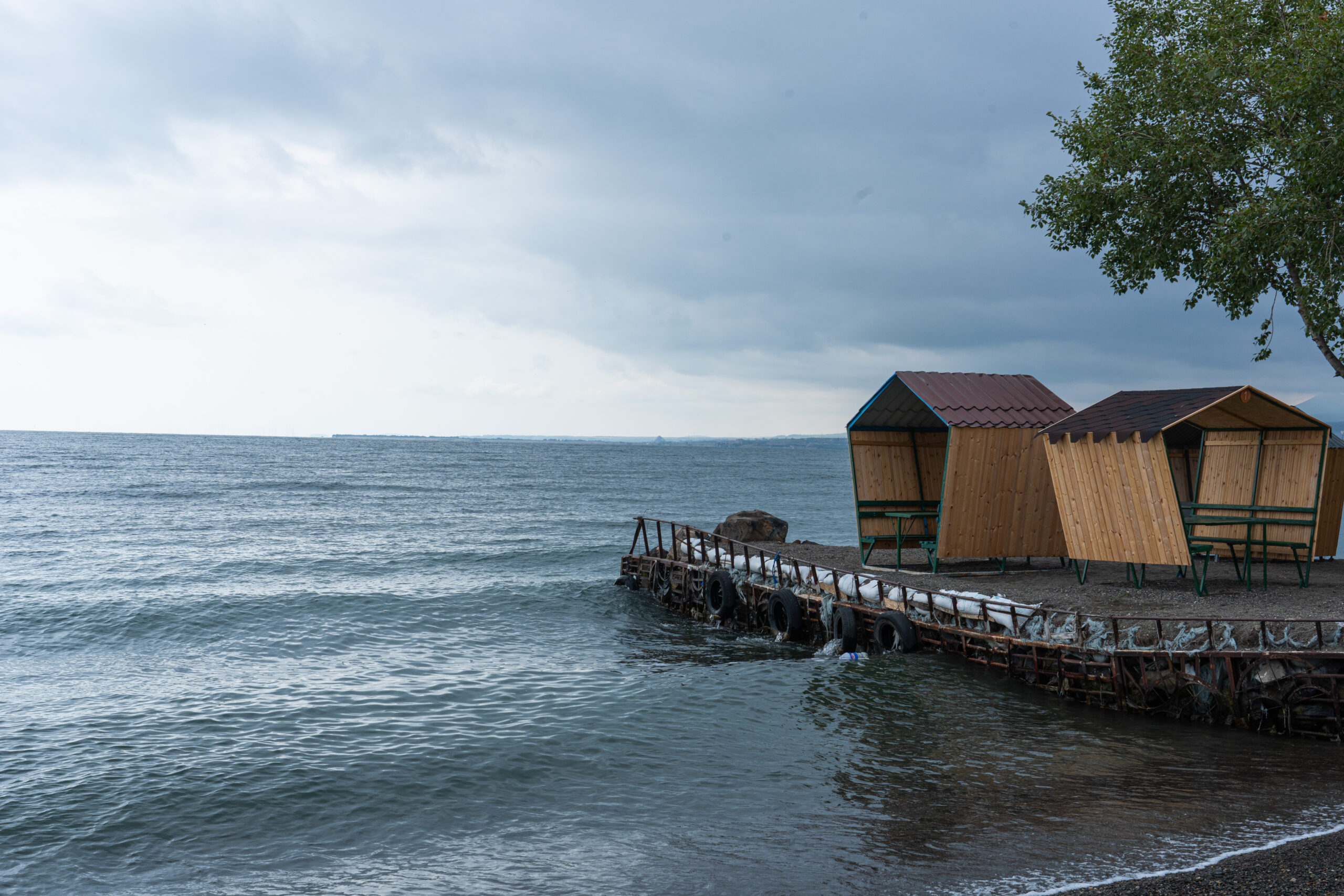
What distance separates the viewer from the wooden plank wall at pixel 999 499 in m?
17.8

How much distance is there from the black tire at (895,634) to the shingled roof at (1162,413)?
4.59m

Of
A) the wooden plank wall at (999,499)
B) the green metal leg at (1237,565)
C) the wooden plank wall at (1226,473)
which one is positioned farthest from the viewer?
the wooden plank wall at (999,499)

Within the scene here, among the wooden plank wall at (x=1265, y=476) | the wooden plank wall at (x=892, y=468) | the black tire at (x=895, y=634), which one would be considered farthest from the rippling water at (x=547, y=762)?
the wooden plank wall at (x=1265, y=476)

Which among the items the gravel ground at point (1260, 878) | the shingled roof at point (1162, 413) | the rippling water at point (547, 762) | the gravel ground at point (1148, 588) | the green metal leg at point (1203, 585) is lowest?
the rippling water at point (547, 762)

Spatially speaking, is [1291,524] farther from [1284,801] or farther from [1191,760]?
[1284,801]

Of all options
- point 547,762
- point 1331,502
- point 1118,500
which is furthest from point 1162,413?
point 547,762

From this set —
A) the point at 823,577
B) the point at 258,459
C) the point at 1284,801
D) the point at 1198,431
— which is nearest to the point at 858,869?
the point at 1284,801

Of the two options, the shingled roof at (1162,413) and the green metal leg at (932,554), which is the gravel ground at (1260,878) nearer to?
the shingled roof at (1162,413)

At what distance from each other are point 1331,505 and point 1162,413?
8.13 metres

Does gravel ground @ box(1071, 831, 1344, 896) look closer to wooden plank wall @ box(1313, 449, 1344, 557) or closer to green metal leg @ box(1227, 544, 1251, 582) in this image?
green metal leg @ box(1227, 544, 1251, 582)

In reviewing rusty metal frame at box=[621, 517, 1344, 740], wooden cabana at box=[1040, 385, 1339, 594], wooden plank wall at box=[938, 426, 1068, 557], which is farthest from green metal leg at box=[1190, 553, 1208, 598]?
wooden plank wall at box=[938, 426, 1068, 557]

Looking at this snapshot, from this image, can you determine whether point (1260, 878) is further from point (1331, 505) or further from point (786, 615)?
point (1331, 505)

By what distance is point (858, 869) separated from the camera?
8086mm

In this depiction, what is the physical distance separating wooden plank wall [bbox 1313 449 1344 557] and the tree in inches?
95.1
